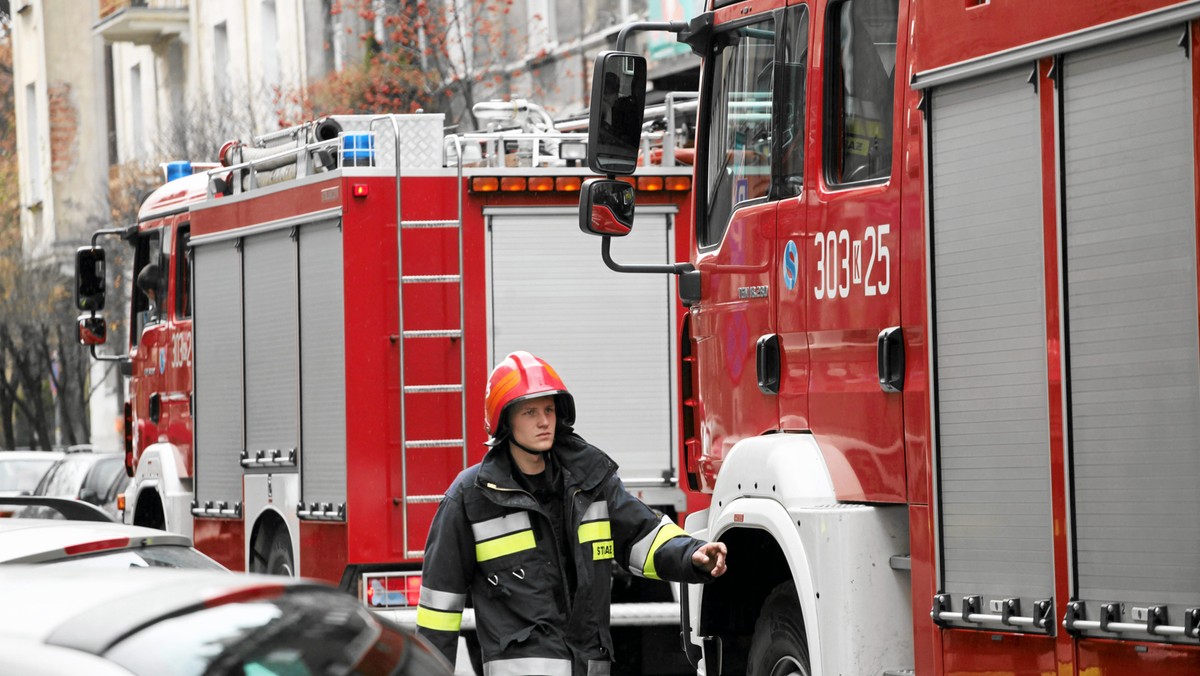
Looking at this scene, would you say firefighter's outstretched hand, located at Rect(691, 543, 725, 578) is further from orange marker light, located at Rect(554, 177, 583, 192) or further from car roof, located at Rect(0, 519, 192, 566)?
orange marker light, located at Rect(554, 177, 583, 192)

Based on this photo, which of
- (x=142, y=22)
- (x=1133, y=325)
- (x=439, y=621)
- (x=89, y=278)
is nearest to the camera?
(x=1133, y=325)

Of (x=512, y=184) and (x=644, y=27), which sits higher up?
(x=644, y=27)

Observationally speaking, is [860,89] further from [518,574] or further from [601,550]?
[518,574]

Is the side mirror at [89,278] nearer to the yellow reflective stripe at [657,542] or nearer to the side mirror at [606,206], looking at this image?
the side mirror at [606,206]

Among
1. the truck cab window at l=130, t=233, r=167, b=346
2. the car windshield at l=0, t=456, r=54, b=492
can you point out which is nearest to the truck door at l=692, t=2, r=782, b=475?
the truck cab window at l=130, t=233, r=167, b=346

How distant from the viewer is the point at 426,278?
10.5 meters

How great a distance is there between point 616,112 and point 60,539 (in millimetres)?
2583

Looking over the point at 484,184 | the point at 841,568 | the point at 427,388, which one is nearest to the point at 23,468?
the point at 427,388

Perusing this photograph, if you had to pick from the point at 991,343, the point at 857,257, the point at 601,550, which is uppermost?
the point at 857,257

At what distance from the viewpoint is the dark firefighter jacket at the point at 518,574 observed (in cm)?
579

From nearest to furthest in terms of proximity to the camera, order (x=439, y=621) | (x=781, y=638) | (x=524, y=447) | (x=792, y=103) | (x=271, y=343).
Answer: (x=439, y=621), (x=524, y=447), (x=781, y=638), (x=792, y=103), (x=271, y=343)

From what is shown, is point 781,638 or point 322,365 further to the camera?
point 322,365

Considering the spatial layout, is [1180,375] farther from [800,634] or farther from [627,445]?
[627,445]

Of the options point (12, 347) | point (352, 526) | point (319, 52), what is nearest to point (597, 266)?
point (352, 526)
